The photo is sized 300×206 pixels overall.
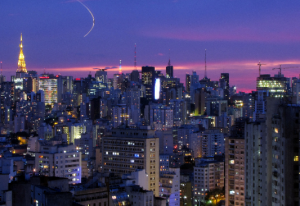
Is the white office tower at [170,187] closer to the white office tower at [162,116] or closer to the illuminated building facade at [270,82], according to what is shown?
the illuminated building facade at [270,82]

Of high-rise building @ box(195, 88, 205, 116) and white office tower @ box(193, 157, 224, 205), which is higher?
high-rise building @ box(195, 88, 205, 116)

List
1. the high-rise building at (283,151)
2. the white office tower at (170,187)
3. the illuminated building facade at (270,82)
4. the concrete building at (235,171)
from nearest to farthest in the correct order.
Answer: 1. the high-rise building at (283,151)
2. the concrete building at (235,171)
3. the white office tower at (170,187)
4. the illuminated building facade at (270,82)

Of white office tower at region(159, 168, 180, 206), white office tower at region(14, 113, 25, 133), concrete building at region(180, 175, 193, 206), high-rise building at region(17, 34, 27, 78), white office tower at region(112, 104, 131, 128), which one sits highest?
high-rise building at region(17, 34, 27, 78)

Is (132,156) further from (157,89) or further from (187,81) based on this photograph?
(187,81)

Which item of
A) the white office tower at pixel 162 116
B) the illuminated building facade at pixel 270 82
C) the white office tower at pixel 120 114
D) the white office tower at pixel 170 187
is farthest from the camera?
the white office tower at pixel 162 116

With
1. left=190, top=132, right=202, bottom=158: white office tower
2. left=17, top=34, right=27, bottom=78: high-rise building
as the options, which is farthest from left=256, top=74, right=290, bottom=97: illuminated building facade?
left=17, top=34, right=27, bottom=78: high-rise building

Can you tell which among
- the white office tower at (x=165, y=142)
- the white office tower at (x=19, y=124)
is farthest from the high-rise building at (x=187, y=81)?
the white office tower at (x=165, y=142)

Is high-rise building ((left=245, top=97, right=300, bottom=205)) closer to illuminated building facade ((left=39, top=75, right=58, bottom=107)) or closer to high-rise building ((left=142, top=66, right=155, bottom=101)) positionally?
high-rise building ((left=142, top=66, right=155, bottom=101))
